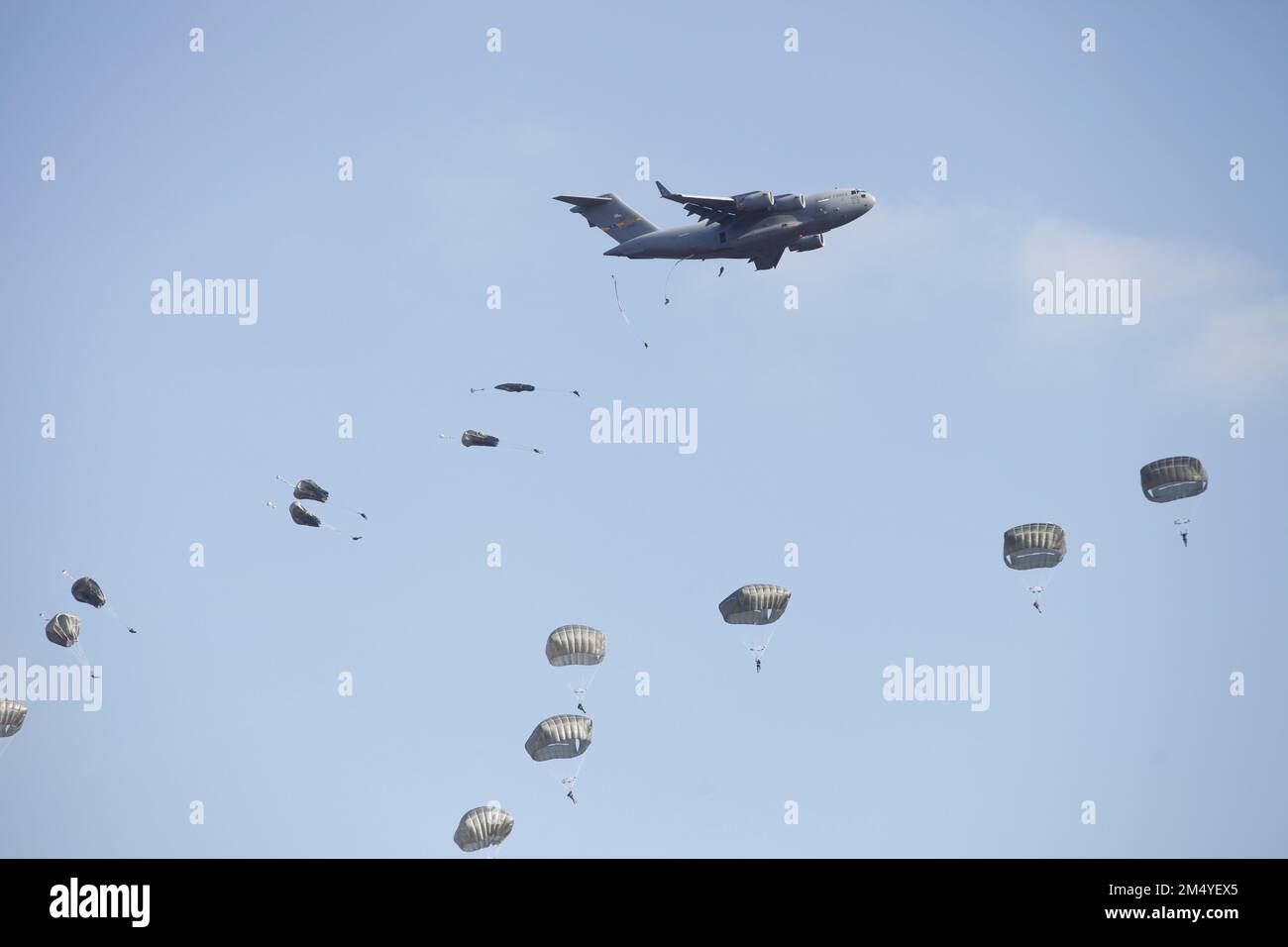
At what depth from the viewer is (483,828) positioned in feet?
307

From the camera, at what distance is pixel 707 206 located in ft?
306

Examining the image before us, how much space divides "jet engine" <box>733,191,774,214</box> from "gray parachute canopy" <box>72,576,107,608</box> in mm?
40462

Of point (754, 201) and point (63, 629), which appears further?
point (63, 629)

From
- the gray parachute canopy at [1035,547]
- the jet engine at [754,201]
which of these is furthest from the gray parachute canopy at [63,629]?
the gray parachute canopy at [1035,547]

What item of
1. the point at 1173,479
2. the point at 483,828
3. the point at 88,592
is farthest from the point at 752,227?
the point at 88,592

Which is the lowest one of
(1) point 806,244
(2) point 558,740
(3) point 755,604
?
(2) point 558,740

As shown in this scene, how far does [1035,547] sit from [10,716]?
182ft

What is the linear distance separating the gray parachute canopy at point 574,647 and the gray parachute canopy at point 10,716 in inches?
1150

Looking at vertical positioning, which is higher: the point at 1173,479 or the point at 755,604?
the point at 1173,479

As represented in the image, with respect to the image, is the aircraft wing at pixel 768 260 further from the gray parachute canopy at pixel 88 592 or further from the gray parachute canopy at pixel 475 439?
the gray parachute canopy at pixel 88 592

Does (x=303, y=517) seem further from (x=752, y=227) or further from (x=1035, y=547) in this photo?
(x=1035, y=547)

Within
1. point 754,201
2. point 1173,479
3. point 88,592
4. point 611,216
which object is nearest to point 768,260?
point 754,201
